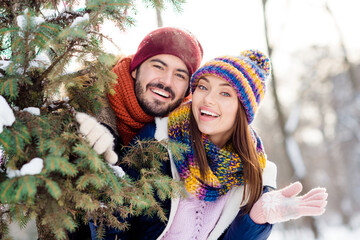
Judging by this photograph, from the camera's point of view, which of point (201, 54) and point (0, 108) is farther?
point (201, 54)

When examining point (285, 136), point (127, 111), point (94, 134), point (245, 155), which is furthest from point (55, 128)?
point (285, 136)

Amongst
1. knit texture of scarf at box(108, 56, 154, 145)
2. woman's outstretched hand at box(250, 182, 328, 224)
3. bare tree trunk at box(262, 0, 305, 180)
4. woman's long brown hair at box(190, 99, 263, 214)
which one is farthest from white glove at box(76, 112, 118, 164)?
bare tree trunk at box(262, 0, 305, 180)

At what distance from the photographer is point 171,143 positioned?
1.98 metres

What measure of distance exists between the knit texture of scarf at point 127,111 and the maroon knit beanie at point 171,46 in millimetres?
308

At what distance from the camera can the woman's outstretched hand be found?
6.70 ft

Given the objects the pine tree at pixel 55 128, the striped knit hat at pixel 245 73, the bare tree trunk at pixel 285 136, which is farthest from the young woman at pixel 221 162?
the bare tree trunk at pixel 285 136

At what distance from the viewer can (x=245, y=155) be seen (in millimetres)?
2457

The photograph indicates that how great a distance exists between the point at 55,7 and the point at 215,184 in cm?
165

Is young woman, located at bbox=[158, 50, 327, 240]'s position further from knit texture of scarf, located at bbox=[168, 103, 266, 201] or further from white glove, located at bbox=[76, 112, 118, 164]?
white glove, located at bbox=[76, 112, 118, 164]

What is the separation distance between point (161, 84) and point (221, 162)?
91 cm

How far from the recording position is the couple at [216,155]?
2.29 m

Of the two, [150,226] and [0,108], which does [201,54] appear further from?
[0,108]

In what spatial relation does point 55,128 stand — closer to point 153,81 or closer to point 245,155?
point 153,81

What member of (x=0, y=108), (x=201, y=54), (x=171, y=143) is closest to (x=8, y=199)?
(x=0, y=108)
